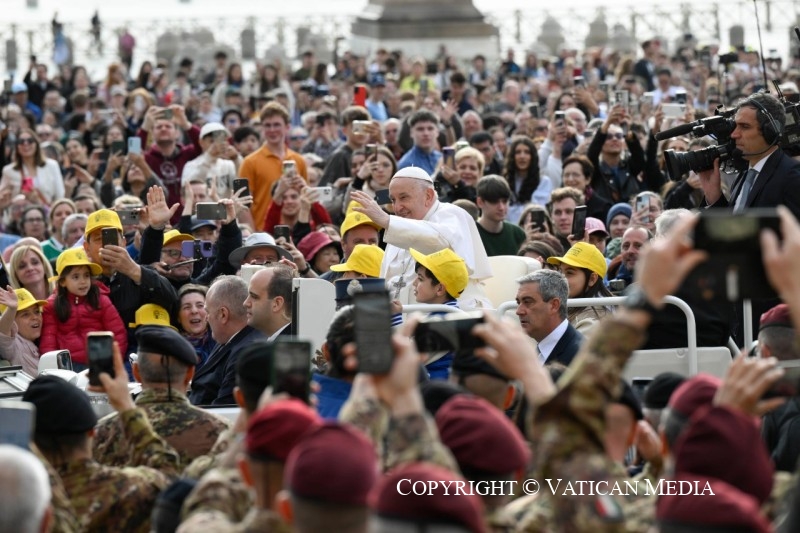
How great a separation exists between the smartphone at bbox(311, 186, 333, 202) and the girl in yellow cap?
2562 millimetres

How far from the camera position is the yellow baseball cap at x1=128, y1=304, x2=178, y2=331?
980 centimetres

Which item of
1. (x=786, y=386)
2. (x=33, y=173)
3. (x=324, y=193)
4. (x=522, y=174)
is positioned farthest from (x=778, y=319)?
(x=33, y=173)

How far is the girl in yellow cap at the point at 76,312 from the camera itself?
10.0 metres

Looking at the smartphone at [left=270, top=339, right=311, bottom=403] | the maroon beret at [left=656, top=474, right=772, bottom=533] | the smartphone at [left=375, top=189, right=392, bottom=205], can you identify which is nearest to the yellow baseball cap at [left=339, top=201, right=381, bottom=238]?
the smartphone at [left=375, top=189, right=392, bottom=205]

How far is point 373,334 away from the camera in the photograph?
4.52 metres

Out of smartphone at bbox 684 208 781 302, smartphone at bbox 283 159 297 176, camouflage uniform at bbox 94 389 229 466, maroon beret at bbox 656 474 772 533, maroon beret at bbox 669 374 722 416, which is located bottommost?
camouflage uniform at bbox 94 389 229 466

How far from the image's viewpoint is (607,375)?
4246 mm

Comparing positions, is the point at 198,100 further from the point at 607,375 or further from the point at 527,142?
the point at 607,375

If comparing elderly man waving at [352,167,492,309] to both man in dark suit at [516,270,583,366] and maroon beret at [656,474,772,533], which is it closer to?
man in dark suit at [516,270,583,366]

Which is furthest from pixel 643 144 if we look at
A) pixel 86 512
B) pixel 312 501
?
pixel 312 501

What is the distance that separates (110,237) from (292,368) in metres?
5.41

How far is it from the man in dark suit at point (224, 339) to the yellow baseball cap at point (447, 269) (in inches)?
35.9

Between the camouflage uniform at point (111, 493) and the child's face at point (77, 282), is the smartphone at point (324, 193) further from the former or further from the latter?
the camouflage uniform at point (111, 493)

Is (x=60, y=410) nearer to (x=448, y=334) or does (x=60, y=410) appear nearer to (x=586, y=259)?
(x=448, y=334)
